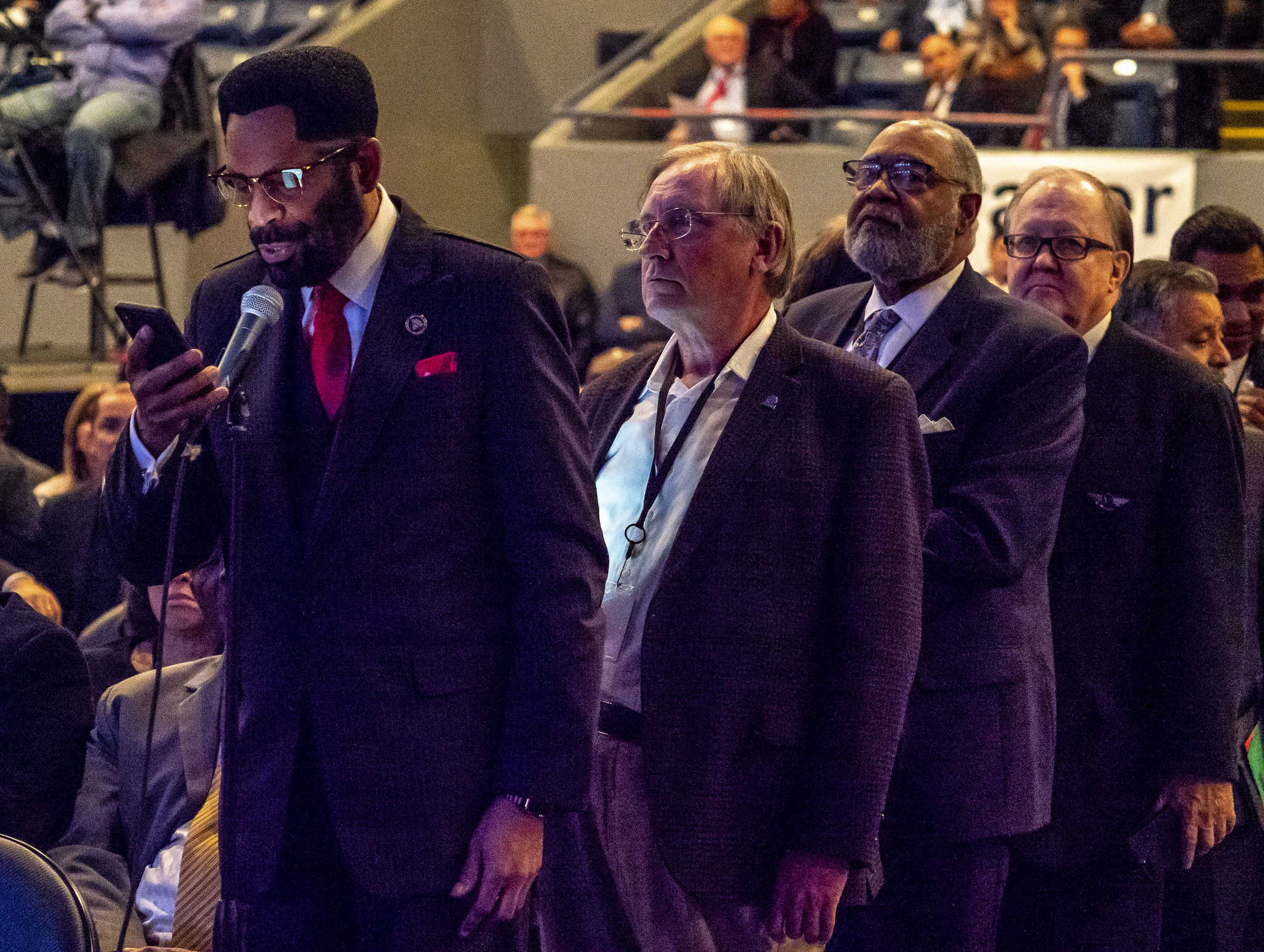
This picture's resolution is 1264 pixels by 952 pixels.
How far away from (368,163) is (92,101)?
5818 mm

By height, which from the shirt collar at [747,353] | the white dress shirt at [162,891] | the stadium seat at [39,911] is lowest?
the white dress shirt at [162,891]

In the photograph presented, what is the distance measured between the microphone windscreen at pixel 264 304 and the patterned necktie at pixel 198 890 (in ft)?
4.23

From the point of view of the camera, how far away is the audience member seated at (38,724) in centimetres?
284

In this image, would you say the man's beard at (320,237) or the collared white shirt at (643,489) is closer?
the man's beard at (320,237)

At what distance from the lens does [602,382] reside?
2551 millimetres

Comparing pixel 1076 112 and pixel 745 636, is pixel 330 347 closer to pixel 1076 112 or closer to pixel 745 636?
pixel 745 636

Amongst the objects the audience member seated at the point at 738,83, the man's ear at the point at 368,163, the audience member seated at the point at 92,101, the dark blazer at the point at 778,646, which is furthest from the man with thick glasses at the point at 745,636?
the audience member seated at the point at 738,83

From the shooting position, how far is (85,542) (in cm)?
494

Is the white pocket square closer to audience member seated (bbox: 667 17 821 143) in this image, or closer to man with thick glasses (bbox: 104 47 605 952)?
man with thick glasses (bbox: 104 47 605 952)

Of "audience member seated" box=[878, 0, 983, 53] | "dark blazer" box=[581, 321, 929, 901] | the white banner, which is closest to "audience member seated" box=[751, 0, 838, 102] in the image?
"audience member seated" box=[878, 0, 983, 53]

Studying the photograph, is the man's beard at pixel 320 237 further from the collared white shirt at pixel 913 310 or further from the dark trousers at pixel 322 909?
the collared white shirt at pixel 913 310

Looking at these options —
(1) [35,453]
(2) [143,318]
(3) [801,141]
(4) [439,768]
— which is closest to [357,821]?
(4) [439,768]

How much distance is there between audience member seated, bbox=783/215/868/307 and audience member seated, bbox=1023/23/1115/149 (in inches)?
173

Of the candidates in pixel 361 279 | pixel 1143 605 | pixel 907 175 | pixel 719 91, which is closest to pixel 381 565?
pixel 361 279
